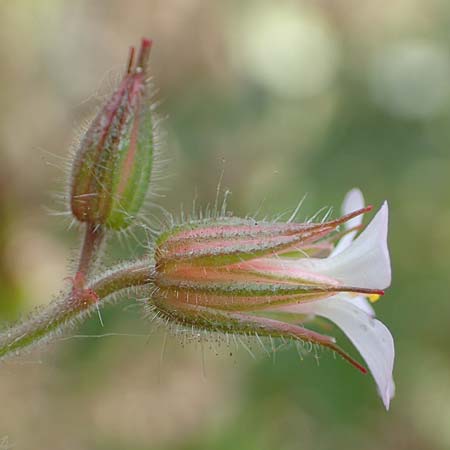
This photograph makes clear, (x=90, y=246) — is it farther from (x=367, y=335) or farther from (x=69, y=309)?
(x=367, y=335)

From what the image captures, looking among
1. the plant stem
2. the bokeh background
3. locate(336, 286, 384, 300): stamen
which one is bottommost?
the bokeh background

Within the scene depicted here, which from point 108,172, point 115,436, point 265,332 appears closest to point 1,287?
point 115,436

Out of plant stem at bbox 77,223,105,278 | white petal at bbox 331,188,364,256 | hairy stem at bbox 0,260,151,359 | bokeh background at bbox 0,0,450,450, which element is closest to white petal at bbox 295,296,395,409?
white petal at bbox 331,188,364,256

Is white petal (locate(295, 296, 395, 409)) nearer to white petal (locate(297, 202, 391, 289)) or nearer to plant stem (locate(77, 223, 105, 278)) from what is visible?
white petal (locate(297, 202, 391, 289))

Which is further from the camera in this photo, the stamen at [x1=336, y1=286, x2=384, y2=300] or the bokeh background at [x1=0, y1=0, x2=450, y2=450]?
the bokeh background at [x1=0, y1=0, x2=450, y2=450]

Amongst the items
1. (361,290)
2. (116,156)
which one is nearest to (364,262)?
(361,290)

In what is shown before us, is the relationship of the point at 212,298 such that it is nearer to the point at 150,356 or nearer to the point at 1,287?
the point at 1,287

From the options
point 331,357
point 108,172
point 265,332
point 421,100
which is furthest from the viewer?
point 421,100
